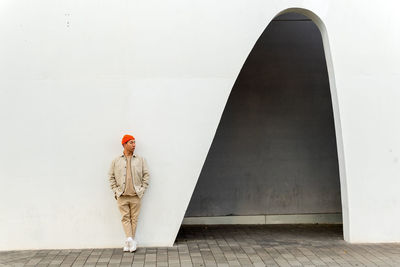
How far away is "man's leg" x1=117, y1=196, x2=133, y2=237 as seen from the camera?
740 cm

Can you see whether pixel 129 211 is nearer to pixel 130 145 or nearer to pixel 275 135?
pixel 130 145

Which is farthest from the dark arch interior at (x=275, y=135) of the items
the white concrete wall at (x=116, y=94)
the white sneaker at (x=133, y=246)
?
Answer: the white sneaker at (x=133, y=246)

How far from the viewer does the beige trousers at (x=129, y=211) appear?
24.3 ft

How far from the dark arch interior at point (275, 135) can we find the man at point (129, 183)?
2712mm

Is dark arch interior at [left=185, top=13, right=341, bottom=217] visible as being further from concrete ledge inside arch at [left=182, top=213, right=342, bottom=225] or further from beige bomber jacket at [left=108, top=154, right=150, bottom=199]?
beige bomber jacket at [left=108, top=154, right=150, bottom=199]

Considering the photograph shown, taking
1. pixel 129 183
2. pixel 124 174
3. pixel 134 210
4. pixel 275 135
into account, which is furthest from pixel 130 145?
pixel 275 135

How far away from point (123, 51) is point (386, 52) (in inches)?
159

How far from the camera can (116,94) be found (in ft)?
24.6

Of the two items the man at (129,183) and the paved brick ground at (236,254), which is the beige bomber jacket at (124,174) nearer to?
the man at (129,183)

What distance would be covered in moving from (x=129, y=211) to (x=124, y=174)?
586 mm

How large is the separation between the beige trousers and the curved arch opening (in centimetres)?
262

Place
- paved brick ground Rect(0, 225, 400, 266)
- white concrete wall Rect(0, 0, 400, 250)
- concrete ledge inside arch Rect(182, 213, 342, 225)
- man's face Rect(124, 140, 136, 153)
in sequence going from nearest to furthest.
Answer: paved brick ground Rect(0, 225, 400, 266) < man's face Rect(124, 140, 136, 153) < white concrete wall Rect(0, 0, 400, 250) < concrete ledge inside arch Rect(182, 213, 342, 225)

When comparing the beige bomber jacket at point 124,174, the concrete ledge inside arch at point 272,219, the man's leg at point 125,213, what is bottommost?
the concrete ledge inside arch at point 272,219

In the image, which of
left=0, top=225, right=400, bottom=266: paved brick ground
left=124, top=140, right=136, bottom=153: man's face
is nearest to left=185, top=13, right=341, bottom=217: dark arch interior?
left=0, top=225, right=400, bottom=266: paved brick ground
